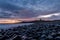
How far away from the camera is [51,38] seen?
55.6ft

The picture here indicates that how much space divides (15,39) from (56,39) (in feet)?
17.1

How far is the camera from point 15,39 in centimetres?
1596

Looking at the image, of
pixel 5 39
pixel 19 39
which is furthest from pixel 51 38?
pixel 5 39

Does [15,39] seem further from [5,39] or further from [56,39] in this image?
[56,39]

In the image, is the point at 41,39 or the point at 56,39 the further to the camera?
the point at 41,39

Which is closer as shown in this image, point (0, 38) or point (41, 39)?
point (0, 38)

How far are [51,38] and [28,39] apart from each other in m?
3.07

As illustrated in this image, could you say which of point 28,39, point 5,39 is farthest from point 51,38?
point 5,39

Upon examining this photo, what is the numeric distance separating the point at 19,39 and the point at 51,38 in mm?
4253

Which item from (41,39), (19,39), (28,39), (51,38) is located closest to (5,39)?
(19,39)

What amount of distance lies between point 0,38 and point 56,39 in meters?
7.15

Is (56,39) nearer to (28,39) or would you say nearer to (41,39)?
(41,39)

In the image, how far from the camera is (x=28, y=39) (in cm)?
1686

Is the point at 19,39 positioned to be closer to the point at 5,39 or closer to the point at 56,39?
the point at 5,39
